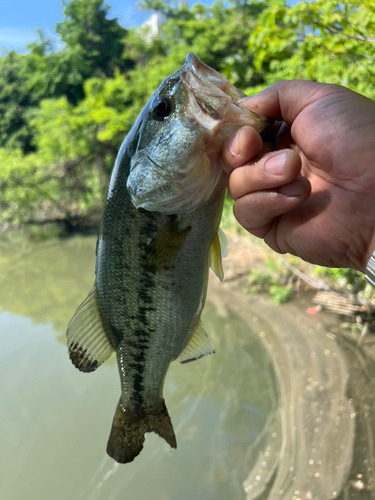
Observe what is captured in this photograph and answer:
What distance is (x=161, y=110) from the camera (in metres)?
1.29

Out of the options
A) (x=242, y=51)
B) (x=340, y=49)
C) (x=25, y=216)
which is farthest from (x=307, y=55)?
(x=25, y=216)

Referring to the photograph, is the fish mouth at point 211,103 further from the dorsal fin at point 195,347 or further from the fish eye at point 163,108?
the dorsal fin at point 195,347

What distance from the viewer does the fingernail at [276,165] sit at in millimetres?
1164

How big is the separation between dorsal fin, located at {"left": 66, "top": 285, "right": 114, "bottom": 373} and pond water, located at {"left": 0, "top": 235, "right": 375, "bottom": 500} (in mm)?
3196

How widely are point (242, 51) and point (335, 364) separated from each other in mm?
12689

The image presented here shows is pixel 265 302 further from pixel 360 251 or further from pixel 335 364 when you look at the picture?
pixel 360 251

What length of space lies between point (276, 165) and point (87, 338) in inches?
45.7

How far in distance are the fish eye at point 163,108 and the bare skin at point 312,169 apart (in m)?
0.27

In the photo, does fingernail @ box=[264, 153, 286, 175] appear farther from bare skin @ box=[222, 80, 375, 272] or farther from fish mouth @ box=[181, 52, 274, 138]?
fish mouth @ box=[181, 52, 274, 138]

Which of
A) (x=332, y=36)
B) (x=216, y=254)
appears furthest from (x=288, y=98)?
(x=332, y=36)

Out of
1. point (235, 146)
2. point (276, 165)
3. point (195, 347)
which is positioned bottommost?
point (195, 347)

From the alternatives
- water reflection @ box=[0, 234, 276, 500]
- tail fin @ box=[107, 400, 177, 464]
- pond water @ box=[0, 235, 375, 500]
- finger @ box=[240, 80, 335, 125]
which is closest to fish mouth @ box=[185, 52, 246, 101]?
finger @ box=[240, 80, 335, 125]

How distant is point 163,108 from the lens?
1286 millimetres

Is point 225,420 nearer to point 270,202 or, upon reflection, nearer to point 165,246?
point 165,246
